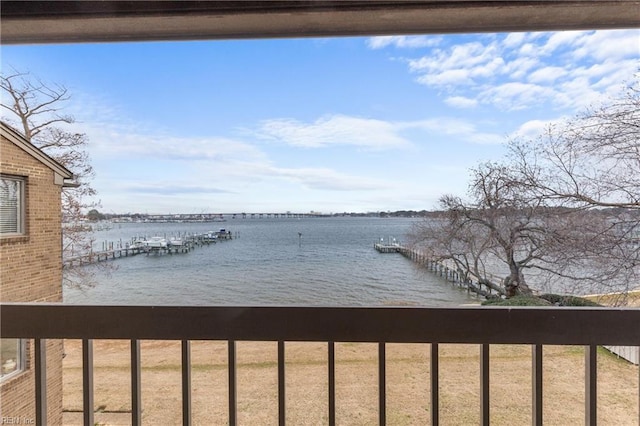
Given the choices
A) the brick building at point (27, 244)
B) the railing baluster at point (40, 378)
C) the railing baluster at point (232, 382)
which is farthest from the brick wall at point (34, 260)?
the railing baluster at point (232, 382)

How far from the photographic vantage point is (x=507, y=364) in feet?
4.17

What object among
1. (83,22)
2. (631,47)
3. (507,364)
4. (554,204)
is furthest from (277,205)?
(631,47)

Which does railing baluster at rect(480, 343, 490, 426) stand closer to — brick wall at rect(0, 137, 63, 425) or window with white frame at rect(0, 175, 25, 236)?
brick wall at rect(0, 137, 63, 425)

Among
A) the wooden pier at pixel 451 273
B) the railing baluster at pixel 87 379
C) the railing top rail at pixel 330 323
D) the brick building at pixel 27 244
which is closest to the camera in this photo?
the railing top rail at pixel 330 323

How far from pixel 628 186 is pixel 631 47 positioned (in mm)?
623

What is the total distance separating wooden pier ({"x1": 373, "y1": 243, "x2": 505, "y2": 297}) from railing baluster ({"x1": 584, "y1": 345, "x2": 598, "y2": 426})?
1.92 feet

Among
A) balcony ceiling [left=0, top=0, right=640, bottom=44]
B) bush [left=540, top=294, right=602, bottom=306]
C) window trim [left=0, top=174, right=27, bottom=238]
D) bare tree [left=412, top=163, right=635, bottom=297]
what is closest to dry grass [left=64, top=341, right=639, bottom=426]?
bush [left=540, top=294, right=602, bottom=306]

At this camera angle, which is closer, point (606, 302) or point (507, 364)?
point (507, 364)

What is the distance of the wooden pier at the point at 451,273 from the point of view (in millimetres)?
1549

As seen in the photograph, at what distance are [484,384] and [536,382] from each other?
0.47ft

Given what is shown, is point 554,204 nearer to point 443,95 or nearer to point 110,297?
point 443,95

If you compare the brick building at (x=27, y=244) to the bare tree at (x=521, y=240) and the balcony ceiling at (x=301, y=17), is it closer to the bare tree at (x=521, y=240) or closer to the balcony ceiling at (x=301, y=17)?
the balcony ceiling at (x=301, y=17)

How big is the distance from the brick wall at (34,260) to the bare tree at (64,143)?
47mm

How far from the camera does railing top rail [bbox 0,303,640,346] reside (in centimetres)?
92
